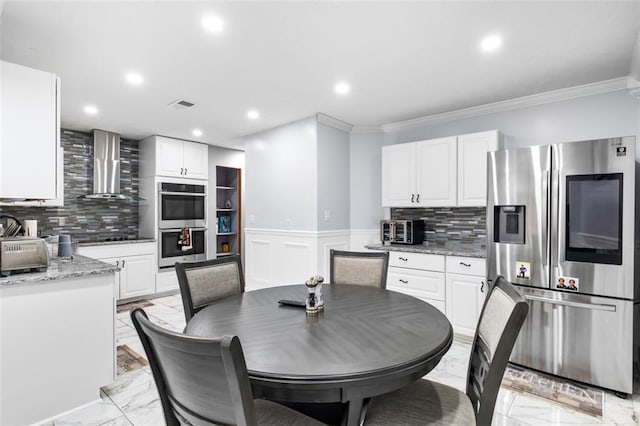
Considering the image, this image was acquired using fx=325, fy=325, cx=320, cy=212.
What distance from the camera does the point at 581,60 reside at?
2.48 m

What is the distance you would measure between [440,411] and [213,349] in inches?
38.3

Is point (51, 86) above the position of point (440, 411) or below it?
above

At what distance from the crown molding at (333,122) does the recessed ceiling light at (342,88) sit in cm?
69

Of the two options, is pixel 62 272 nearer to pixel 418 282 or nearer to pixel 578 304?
pixel 418 282

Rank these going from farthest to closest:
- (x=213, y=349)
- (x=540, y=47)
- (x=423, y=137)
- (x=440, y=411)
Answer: (x=423, y=137) → (x=540, y=47) → (x=440, y=411) → (x=213, y=349)

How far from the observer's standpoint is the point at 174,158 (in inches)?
197

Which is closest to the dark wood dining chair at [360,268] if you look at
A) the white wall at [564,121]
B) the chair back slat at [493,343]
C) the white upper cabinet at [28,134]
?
the chair back slat at [493,343]

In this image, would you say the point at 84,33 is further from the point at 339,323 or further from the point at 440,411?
the point at 440,411

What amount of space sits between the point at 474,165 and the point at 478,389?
255cm

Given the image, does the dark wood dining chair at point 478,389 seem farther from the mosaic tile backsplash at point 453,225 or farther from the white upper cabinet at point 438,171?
the mosaic tile backsplash at point 453,225

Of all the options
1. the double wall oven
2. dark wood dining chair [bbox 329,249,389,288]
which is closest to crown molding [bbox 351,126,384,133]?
dark wood dining chair [bbox 329,249,389,288]

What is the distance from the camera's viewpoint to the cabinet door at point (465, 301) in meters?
3.06

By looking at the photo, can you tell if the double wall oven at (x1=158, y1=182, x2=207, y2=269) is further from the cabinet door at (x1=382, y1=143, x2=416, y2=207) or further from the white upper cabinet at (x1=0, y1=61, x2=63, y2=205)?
the cabinet door at (x1=382, y1=143, x2=416, y2=207)

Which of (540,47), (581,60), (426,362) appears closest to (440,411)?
(426,362)
